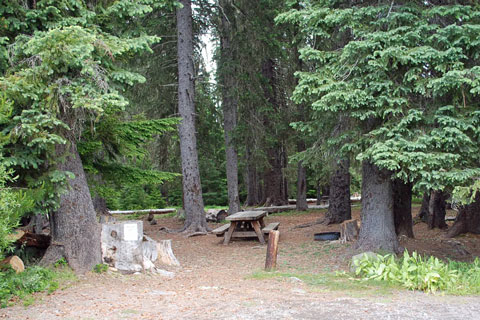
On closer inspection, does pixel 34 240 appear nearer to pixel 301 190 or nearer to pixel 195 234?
pixel 195 234

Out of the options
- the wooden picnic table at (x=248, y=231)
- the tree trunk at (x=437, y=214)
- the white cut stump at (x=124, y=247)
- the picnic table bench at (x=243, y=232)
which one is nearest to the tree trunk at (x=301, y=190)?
the tree trunk at (x=437, y=214)

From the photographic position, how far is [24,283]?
21.3ft

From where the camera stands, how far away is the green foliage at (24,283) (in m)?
6.15

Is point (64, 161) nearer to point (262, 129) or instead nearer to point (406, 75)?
point (406, 75)

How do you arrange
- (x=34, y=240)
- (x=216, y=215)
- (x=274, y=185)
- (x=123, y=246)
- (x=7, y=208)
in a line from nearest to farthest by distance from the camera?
(x=7, y=208)
(x=34, y=240)
(x=123, y=246)
(x=216, y=215)
(x=274, y=185)

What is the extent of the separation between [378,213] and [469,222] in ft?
14.3

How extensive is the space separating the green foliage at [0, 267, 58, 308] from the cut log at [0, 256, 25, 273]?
8 cm

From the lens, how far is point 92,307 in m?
5.86

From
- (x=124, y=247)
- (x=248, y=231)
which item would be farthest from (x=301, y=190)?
(x=124, y=247)

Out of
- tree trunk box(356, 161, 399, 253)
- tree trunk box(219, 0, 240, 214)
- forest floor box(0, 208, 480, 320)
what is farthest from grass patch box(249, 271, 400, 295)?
tree trunk box(219, 0, 240, 214)

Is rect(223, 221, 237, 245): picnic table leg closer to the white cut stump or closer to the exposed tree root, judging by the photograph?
the exposed tree root

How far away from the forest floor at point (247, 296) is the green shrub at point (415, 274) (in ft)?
0.63

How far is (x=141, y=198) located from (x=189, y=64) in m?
14.1

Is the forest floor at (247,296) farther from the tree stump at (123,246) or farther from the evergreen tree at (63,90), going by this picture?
the evergreen tree at (63,90)
